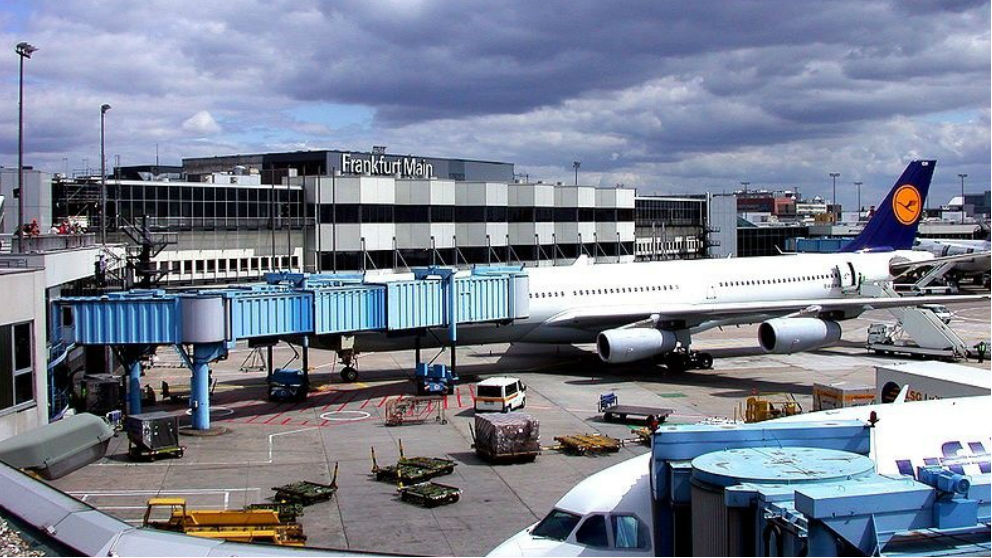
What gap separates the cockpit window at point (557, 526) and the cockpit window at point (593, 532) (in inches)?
7.8

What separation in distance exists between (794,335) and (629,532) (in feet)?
99.7

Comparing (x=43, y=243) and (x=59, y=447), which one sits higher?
(x=43, y=243)

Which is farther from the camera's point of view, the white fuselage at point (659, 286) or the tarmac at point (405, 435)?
the white fuselage at point (659, 286)

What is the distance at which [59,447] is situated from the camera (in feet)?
79.9

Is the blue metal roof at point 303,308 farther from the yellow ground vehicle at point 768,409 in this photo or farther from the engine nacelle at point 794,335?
the yellow ground vehicle at point 768,409

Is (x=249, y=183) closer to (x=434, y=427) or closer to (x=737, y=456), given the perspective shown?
(x=434, y=427)

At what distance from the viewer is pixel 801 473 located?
503 inches

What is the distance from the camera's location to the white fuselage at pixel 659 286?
45.3 m

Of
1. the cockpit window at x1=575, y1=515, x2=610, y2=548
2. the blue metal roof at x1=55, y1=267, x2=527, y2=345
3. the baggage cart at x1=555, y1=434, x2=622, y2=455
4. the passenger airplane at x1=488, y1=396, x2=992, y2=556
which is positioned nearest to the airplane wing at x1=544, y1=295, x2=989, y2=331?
the blue metal roof at x1=55, y1=267, x2=527, y2=345

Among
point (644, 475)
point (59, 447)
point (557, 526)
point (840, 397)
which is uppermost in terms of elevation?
point (644, 475)

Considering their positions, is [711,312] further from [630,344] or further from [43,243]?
[43,243]

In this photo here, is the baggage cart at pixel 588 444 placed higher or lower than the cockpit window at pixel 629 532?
lower

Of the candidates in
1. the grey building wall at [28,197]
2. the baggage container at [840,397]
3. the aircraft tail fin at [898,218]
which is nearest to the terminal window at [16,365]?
the baggage container at [840,397]

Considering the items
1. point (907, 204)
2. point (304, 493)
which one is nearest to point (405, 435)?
point (304, 493)
